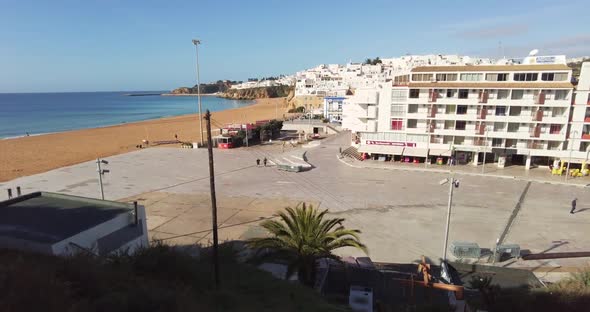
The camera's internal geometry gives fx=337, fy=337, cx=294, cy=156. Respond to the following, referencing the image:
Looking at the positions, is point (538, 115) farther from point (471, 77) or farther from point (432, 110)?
point (432, 110)

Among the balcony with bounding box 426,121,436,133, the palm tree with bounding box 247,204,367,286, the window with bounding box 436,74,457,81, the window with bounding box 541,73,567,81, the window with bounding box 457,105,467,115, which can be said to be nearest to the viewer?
the palm tree with bounding box 247,204,367,286

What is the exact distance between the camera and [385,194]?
105ft

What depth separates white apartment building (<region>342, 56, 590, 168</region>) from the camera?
38406 mm

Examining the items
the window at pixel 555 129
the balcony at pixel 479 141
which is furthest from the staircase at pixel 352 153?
the window at pixel 555 129

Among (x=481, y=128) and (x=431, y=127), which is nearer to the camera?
(x=481, y=128)

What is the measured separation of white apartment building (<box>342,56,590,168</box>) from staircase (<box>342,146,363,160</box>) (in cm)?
168

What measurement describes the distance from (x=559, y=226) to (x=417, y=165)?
64.1 feet

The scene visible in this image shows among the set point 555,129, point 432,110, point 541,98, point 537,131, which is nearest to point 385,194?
point 432,110

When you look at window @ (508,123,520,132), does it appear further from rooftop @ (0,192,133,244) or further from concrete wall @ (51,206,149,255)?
rooftop @ (0,192,133,244)

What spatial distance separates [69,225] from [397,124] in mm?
39275

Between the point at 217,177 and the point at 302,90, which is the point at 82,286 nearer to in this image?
the point at 217,177

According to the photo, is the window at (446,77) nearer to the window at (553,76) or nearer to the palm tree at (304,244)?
the window at (553,76)

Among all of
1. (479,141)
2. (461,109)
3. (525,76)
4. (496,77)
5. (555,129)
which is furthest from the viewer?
(461,109)

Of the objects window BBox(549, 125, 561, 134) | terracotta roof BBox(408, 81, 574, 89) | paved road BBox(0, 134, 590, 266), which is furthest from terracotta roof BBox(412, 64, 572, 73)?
paved road BBox(0, 134, 590, 266)
